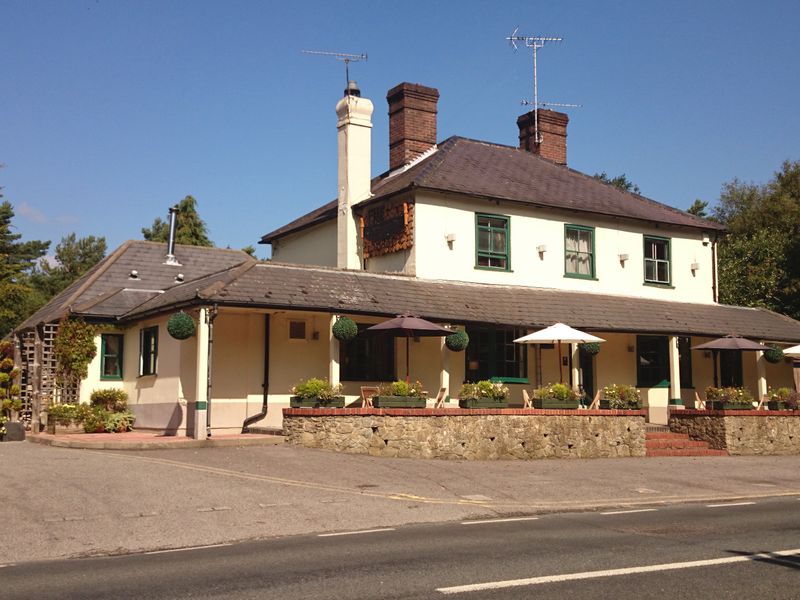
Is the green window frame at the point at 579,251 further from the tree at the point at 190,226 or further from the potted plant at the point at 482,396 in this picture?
the tree at the point at 190,226

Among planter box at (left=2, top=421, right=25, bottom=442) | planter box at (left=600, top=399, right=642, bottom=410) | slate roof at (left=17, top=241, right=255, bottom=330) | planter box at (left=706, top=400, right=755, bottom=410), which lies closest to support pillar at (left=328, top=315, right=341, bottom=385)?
slate roof at (left=17, top=241, right=255, bottom=330)

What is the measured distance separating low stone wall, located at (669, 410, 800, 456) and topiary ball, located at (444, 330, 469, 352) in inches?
256

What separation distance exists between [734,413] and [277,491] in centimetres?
1404

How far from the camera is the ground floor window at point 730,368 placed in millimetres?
29516

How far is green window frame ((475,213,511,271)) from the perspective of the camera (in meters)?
26.1

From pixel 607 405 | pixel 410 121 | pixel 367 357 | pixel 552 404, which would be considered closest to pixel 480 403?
pixel 552 404

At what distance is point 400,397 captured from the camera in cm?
1966

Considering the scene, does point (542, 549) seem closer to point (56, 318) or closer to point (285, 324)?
point (285, 324)

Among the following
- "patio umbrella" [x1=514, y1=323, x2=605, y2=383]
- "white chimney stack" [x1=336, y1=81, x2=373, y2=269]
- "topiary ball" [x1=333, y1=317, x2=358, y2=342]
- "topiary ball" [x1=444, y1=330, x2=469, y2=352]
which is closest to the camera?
"topiary ball" [x1=333, y1=317, x2=358, y2=342]

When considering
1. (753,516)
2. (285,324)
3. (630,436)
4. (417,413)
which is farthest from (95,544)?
→ (630,436)

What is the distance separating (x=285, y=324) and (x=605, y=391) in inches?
320

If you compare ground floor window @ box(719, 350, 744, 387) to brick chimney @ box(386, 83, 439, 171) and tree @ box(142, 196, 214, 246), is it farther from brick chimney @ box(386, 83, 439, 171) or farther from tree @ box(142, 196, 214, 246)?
tree @ box(142, 196, 214, 246)

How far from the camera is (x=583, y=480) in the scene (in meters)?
17.0

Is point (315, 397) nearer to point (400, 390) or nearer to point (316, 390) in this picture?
point (316, 390)
